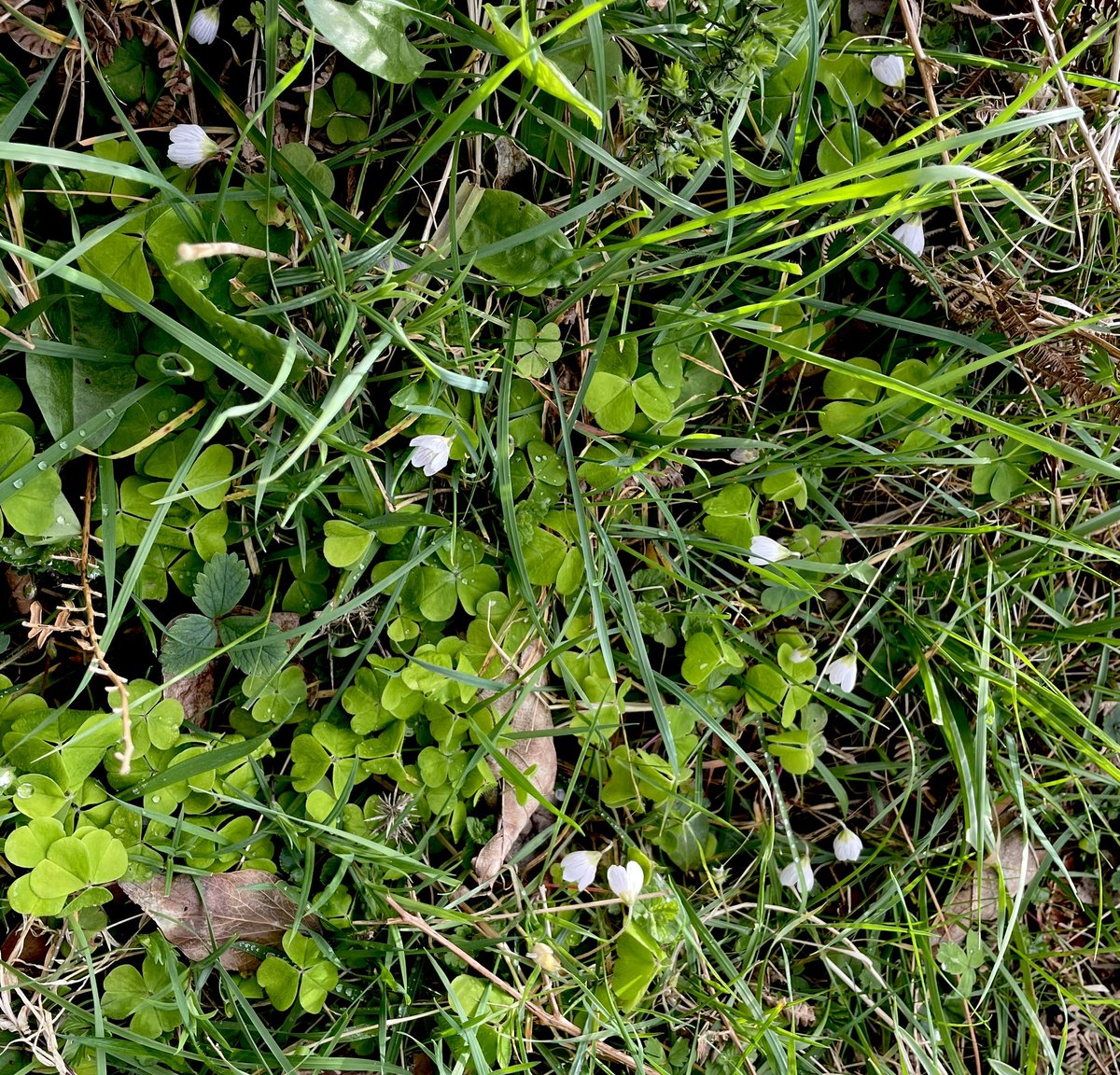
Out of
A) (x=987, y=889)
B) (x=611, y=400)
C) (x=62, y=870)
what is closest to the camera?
(x=62, y=870)

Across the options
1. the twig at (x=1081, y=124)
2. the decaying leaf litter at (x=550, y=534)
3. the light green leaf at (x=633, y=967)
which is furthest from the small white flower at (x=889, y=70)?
the light green leaf at (x=633, y=967)

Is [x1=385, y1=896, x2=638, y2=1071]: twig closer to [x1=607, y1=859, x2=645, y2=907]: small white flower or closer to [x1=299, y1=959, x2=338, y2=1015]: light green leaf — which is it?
[x1=299, y1=959, x2=338, y2=1015]: light green leaf

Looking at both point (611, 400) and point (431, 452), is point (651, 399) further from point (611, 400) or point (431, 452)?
point (431, 452)

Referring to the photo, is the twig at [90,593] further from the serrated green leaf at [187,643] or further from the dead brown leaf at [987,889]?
the dead brown leaf at [987,889]

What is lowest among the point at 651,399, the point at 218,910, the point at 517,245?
the point at 218,910

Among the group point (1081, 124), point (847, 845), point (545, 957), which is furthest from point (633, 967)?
point (1081, 124)

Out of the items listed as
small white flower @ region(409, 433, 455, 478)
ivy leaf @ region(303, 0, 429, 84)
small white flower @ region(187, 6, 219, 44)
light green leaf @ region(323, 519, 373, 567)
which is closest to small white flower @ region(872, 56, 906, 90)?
ivy leaf @ region(303, 0, 429, 84)
